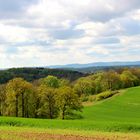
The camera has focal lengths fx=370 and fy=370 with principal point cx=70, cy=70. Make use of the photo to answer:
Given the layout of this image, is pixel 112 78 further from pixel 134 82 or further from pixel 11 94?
pixel 11 94

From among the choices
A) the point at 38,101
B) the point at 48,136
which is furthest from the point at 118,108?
the point at 48,136

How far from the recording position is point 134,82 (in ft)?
565

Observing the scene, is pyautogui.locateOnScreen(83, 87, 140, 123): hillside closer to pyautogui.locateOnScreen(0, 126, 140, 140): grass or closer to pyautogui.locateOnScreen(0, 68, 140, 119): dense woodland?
pyautogui.locateOnScreen(0, 68, 140, 119): dense woodland

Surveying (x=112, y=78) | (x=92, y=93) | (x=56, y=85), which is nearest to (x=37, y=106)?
(x=56, y=85)

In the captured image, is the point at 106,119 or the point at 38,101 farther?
the point at 106,119

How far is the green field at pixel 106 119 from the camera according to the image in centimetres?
4262

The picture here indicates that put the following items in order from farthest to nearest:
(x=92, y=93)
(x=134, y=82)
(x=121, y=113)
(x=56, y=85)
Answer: (x=134, y=82) → (x=92, y=93) → (x=56, y=85) → (x=121, y=113)

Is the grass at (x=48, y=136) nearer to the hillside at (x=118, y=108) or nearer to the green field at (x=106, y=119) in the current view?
the green field at (x=106, y=119)

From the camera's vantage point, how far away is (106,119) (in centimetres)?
8575

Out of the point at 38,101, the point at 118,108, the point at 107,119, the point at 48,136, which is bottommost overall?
the point at 118,108

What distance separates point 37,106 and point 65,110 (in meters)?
6.57

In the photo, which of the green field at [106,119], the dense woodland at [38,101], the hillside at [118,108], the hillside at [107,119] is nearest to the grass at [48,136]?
the green field at [106,119]

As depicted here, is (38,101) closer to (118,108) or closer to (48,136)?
(118,108)

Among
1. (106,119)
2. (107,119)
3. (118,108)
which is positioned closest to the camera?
(106,119)
